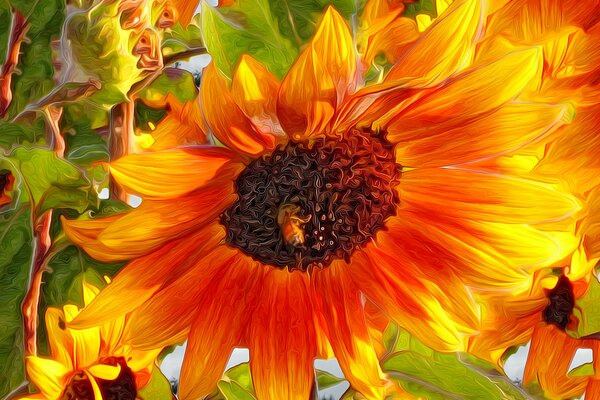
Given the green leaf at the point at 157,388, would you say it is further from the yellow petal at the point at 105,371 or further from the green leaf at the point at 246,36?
the green leaf at the point at 246,36

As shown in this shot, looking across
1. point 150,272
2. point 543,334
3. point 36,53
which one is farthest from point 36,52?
point 543,334

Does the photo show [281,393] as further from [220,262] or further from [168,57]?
[168,57]

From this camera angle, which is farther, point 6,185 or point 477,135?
point 6,185

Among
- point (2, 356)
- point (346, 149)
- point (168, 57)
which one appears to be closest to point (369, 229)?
point (346, 149)

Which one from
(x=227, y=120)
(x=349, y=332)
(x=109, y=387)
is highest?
(x=227, y=120)

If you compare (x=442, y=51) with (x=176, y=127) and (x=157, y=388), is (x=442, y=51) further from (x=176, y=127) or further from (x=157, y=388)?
(x=157, y=388)

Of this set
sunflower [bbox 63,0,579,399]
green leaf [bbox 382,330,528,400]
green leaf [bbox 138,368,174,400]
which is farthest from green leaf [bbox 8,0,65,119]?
green leaf [bbox 382,330,528,400]

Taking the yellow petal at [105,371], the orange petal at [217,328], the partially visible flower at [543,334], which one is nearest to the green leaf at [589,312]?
the partially visible flower at [543,334]
